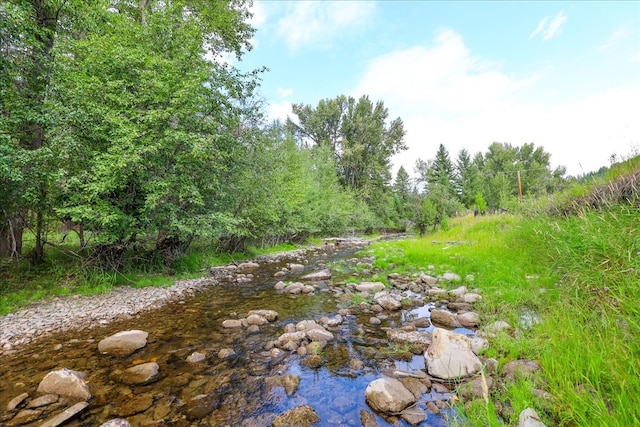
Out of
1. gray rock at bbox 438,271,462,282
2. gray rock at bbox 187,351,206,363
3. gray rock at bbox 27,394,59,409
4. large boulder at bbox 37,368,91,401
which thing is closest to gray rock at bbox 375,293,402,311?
gray rock at bbox 438,271,462,282

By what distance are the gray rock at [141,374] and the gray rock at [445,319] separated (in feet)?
16.4

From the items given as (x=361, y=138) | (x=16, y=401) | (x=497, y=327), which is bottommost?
(x=16, y=401)

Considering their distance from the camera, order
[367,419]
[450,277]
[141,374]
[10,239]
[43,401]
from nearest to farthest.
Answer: [367,419], [43,401], [141,374], [10,239], [450,277]

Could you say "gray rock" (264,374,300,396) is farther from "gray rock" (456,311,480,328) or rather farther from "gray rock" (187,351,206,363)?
"gray rock" (456,311,480,328)

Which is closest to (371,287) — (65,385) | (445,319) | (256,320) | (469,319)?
(445,319)

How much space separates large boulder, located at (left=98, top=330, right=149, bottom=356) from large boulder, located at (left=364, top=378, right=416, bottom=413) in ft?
13.4

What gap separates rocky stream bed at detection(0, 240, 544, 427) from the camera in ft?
10.4

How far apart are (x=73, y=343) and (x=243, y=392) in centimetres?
376

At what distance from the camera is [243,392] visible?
3.68 metres

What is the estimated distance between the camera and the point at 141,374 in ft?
13.3

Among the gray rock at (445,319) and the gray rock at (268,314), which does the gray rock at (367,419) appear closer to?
the gray rock at (445,319)

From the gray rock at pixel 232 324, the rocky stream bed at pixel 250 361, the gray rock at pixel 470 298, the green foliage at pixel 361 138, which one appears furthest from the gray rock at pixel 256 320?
the green foliage at pixel 361 138

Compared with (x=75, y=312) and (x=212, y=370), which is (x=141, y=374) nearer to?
(x=212, y=370)

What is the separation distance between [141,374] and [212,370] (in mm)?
974
